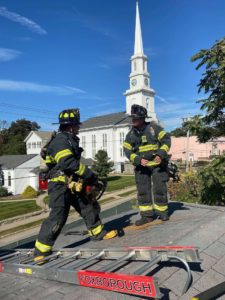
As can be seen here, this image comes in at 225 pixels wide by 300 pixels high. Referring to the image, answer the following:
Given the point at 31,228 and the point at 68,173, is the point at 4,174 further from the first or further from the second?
the point at 68,173

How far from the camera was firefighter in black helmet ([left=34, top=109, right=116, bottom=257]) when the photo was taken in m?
4.34

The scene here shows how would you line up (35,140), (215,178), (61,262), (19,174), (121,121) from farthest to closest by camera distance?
(35,140) → (121,121) → (19,174) → (215,178) → (61,262)

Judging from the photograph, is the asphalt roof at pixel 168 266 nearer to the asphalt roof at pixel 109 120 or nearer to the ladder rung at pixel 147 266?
the ladder rung at pixel 147 266

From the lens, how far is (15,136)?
71.1 metres

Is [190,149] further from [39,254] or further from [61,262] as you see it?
[61,262]

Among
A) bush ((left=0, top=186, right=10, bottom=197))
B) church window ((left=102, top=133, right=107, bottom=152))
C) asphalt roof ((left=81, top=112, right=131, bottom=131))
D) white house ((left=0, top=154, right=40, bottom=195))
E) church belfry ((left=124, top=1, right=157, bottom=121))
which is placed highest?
church belfry ((left=124, top=1, right=157, bottom=121))

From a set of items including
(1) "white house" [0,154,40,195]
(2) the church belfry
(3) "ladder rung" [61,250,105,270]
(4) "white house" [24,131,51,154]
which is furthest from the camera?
(4) "white house" [24,131,51,154]

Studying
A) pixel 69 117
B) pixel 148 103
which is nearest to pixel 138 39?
pixel 148 103

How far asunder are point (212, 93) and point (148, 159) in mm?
3222

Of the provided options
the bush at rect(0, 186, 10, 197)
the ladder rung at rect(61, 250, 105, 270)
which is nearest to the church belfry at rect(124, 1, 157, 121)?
the bush at rect(0, 186, 10, 197)

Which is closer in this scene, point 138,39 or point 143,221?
point 143,221

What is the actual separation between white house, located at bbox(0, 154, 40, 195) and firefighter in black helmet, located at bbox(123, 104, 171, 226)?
35076mm

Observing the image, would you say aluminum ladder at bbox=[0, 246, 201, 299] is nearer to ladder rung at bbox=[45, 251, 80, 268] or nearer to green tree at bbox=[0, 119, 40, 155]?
ladder rung at bbox=[45, 251, 80, 268]

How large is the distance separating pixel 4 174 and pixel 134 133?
38818mm
